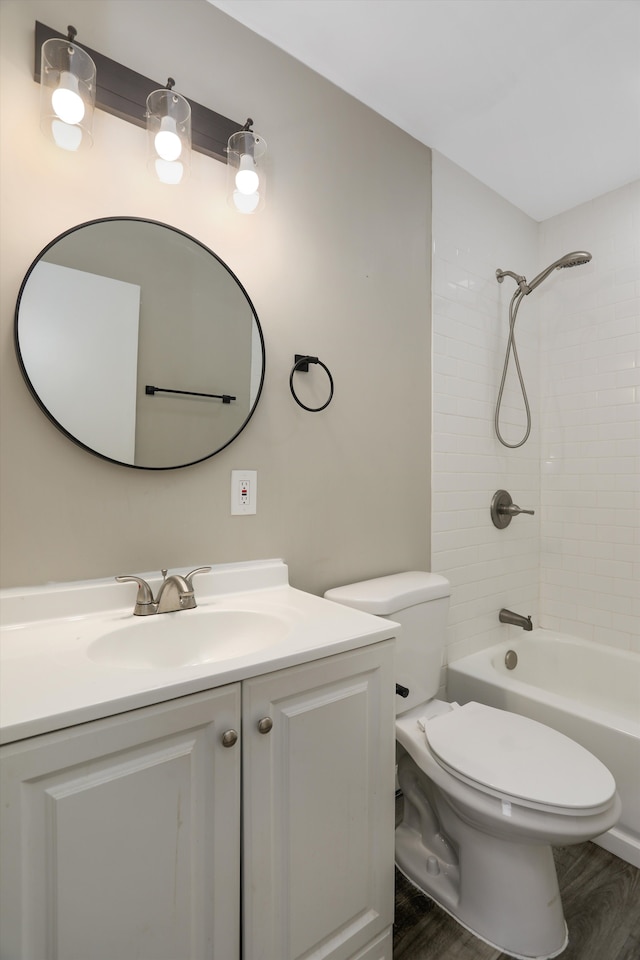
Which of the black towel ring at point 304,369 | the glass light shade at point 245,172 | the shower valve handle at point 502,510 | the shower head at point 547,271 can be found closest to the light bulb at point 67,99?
the glass light shade at point 245,172

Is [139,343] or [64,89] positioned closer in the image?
[64,89]

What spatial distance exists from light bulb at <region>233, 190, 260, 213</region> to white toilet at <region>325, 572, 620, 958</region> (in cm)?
119

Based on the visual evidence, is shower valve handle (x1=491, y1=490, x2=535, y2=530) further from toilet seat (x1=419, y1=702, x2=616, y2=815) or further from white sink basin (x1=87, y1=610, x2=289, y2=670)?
white sink basin (x1=87, y1=610, x2=289, y2=670)

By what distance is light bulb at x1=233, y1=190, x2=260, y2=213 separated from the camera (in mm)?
1375

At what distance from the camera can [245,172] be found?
53.3 inches

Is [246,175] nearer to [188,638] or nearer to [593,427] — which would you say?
[188,638]

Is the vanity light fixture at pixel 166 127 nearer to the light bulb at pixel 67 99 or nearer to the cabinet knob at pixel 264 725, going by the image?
the light bulb at pixel 67 99

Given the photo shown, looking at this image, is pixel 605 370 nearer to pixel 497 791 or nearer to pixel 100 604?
pixel 497 791

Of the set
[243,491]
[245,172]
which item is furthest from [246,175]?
[243,491]

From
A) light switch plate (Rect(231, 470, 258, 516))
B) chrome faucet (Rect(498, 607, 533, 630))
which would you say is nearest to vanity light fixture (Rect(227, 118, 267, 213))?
light switch plate (Rect(231, 470, 258, 516))

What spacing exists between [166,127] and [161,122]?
0.06 feet

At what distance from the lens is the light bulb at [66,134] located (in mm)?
1101

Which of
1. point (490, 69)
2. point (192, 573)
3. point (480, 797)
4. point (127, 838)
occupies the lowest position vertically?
point (480, 797)

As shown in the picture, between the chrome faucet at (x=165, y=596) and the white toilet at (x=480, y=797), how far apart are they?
488 millimetres
